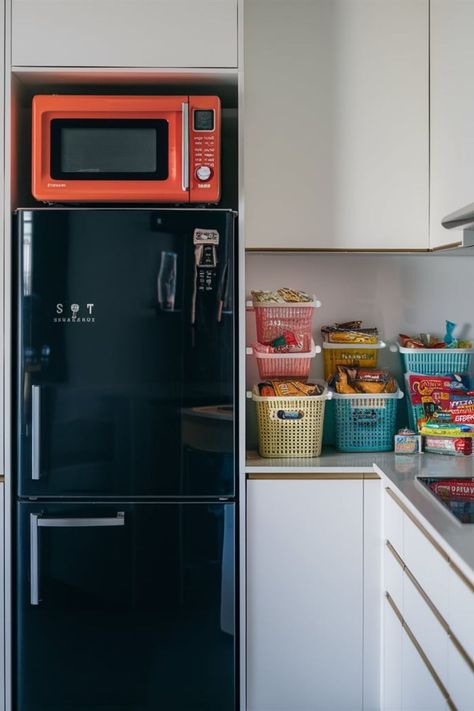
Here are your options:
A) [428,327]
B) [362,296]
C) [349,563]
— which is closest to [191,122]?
[362,296]

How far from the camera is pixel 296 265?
10.4 ft

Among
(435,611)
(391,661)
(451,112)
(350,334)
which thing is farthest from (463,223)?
(391,661)

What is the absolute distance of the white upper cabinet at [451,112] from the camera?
8.02 ft

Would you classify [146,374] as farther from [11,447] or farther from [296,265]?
[296,265]

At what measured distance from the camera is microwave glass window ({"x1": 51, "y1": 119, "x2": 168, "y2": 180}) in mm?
2637

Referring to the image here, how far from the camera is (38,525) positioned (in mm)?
2619

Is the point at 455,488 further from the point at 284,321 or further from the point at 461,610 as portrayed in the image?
the point at 284,321

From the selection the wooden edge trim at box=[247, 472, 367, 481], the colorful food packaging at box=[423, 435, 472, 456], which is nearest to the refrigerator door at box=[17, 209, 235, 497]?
the wooden edge trim at box=[247, 472, 367, 481]

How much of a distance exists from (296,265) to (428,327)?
546 millimetres

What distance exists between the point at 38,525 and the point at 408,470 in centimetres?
113

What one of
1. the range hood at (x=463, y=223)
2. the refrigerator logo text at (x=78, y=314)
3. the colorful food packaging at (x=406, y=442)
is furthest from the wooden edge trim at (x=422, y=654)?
the refrigerator logo text at (x=78, y=314)

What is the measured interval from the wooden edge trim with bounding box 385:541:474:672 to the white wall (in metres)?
0.93

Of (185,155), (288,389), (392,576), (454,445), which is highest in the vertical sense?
(185,155)

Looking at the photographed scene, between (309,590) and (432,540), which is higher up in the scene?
(432,540)
